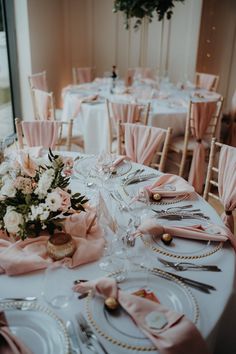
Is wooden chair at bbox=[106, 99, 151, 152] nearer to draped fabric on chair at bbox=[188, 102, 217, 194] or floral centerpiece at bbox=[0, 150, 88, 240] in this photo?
draped fabric on chair at bbox=[188, 102, 217, 194]

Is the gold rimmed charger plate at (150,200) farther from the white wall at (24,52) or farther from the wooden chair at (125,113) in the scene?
the white wall at (24,52)

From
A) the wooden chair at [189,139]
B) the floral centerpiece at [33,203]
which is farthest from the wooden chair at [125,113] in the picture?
the floral centerpiece at [33,203]

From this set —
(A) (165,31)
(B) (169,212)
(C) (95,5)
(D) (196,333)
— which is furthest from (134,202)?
(C) (95,5)

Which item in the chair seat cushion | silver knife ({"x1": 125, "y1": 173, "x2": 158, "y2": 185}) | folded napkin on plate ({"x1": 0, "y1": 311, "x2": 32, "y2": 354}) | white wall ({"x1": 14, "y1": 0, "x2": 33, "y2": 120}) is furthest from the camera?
white wall ({"x1": 14, "y1": 0, "x2": 33, "y2": 120})

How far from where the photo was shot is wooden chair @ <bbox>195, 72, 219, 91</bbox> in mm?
Answer: 5008

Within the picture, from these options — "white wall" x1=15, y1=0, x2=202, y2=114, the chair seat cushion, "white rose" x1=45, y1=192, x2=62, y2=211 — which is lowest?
the chair seat cushion

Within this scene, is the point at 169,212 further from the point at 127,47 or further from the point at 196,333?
the point at 127,47

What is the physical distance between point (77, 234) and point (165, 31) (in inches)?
194

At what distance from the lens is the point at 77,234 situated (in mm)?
1380

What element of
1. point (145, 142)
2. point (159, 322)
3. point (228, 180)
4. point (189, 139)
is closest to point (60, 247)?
point (159, 322)

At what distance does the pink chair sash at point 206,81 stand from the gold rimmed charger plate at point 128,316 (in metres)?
4.25

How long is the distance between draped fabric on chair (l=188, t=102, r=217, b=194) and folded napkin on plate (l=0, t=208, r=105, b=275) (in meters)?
2.27

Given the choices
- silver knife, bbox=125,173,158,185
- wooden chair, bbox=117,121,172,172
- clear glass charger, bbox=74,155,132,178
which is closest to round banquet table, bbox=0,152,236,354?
silver knife, bbox=125,173,158,185

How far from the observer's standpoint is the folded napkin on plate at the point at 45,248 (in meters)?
1.21
